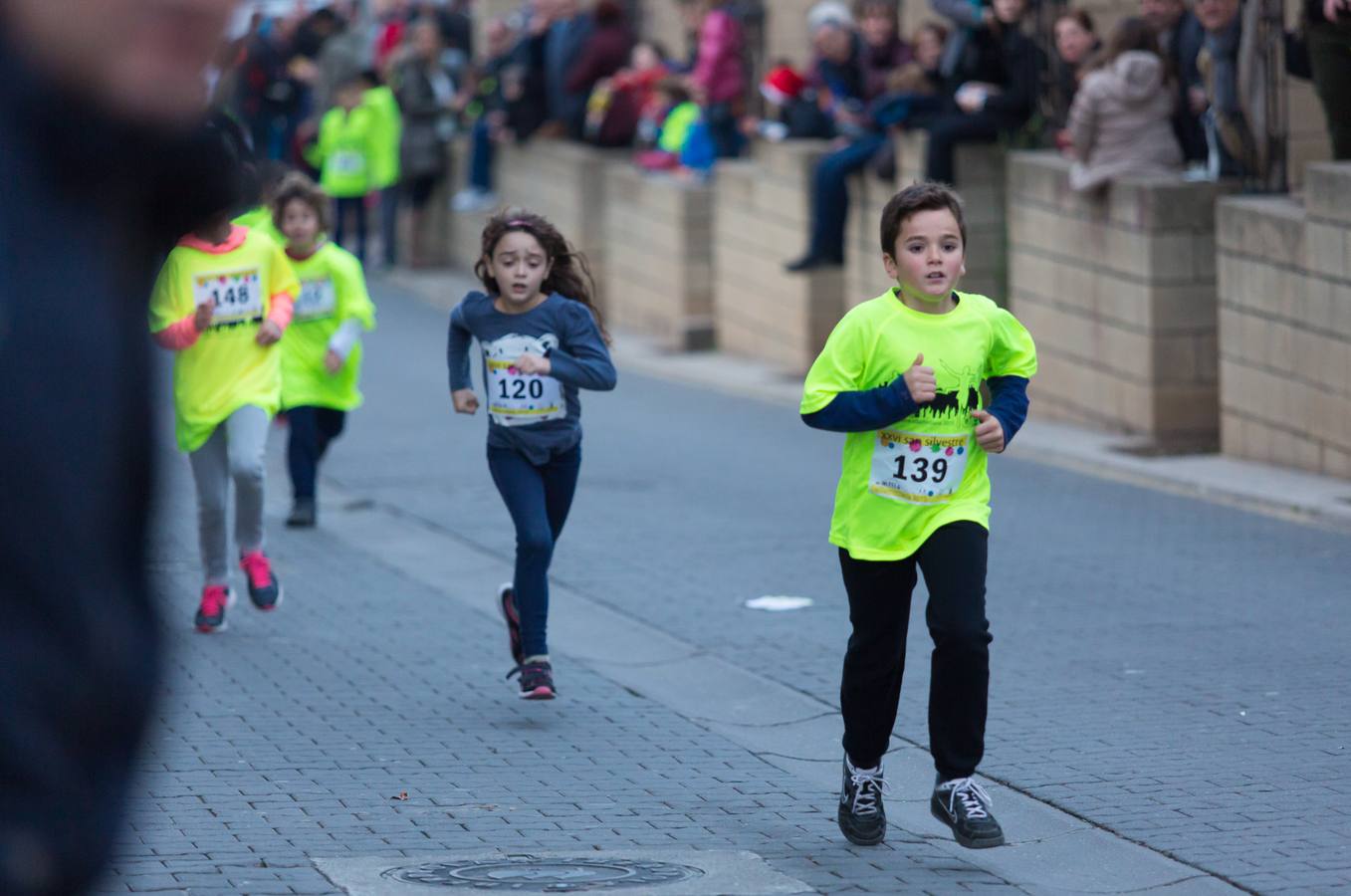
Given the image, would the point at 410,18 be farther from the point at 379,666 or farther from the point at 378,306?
the point at 379,666

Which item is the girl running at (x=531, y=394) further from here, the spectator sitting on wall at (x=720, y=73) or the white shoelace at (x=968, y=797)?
the spectator sitting on wall at (x=720, y=73)

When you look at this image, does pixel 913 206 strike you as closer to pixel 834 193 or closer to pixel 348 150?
pixel 834 193

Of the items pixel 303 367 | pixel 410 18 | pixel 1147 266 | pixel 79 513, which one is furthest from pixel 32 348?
pixel 410 18

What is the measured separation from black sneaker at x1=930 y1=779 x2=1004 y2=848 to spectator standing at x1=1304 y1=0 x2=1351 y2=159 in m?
7.06

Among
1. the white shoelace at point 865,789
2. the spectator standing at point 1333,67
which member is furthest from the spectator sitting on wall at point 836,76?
the white shoelace at point 865,789

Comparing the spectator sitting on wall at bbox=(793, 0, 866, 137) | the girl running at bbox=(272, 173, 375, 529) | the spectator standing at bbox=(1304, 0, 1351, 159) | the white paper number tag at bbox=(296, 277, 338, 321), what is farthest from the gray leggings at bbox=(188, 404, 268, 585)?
the spectator sitting on wall at bbox=(793, 0, 866, 137)

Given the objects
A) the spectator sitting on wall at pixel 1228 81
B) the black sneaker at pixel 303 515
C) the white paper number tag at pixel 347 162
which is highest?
the spectator sitting on wall at pixel 1228 81

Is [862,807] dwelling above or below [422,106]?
below

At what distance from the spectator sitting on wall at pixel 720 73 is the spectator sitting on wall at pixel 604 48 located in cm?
209

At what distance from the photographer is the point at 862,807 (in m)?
5.48

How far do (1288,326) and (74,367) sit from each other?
10.9m

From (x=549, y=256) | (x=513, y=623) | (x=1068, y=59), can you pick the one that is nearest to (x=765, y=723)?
(x=513, y=623)

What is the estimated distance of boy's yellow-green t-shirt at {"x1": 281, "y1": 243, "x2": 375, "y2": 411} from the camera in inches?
433

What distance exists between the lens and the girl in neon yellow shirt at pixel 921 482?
5289 mm
